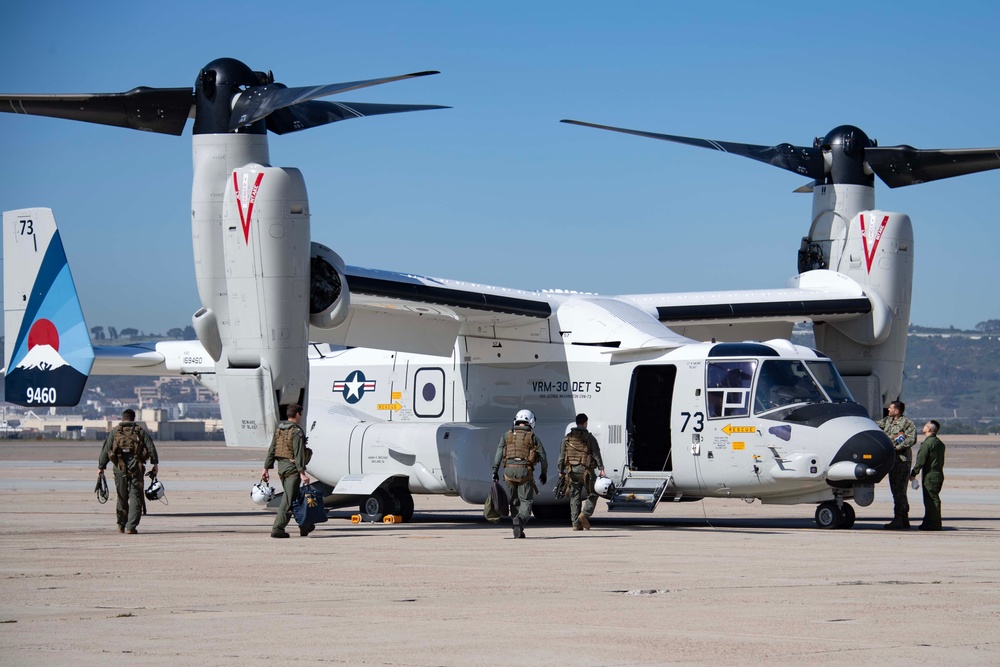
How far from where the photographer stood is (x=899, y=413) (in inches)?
673

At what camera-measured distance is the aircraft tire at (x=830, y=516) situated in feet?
54.3

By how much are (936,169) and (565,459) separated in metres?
8.29

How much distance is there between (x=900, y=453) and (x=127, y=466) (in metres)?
9.42

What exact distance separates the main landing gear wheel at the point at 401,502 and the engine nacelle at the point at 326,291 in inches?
161

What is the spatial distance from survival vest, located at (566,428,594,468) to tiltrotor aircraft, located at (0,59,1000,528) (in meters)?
1.07

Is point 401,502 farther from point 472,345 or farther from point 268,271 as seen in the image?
point 268,271

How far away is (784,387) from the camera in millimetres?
16375

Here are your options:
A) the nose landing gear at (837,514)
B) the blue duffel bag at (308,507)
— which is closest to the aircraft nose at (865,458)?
the nose landing gear at (837,514)

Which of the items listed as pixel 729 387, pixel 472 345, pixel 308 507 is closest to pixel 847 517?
pixel 729 387

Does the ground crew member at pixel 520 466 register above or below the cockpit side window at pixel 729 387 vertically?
below

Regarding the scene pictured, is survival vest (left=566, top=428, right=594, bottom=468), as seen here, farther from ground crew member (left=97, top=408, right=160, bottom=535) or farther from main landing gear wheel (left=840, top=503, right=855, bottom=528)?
ground crew member (left=97, top=408, right=160, bottom=535)

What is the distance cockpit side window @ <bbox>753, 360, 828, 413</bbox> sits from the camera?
16.3m

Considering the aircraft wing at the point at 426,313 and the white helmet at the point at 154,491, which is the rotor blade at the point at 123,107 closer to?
the aircraft wing at the point at 426,313

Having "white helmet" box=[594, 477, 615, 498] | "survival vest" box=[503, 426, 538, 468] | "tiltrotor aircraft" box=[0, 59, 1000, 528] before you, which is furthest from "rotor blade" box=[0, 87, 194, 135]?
"white helmet" box=[594, 477, 615, 498]
